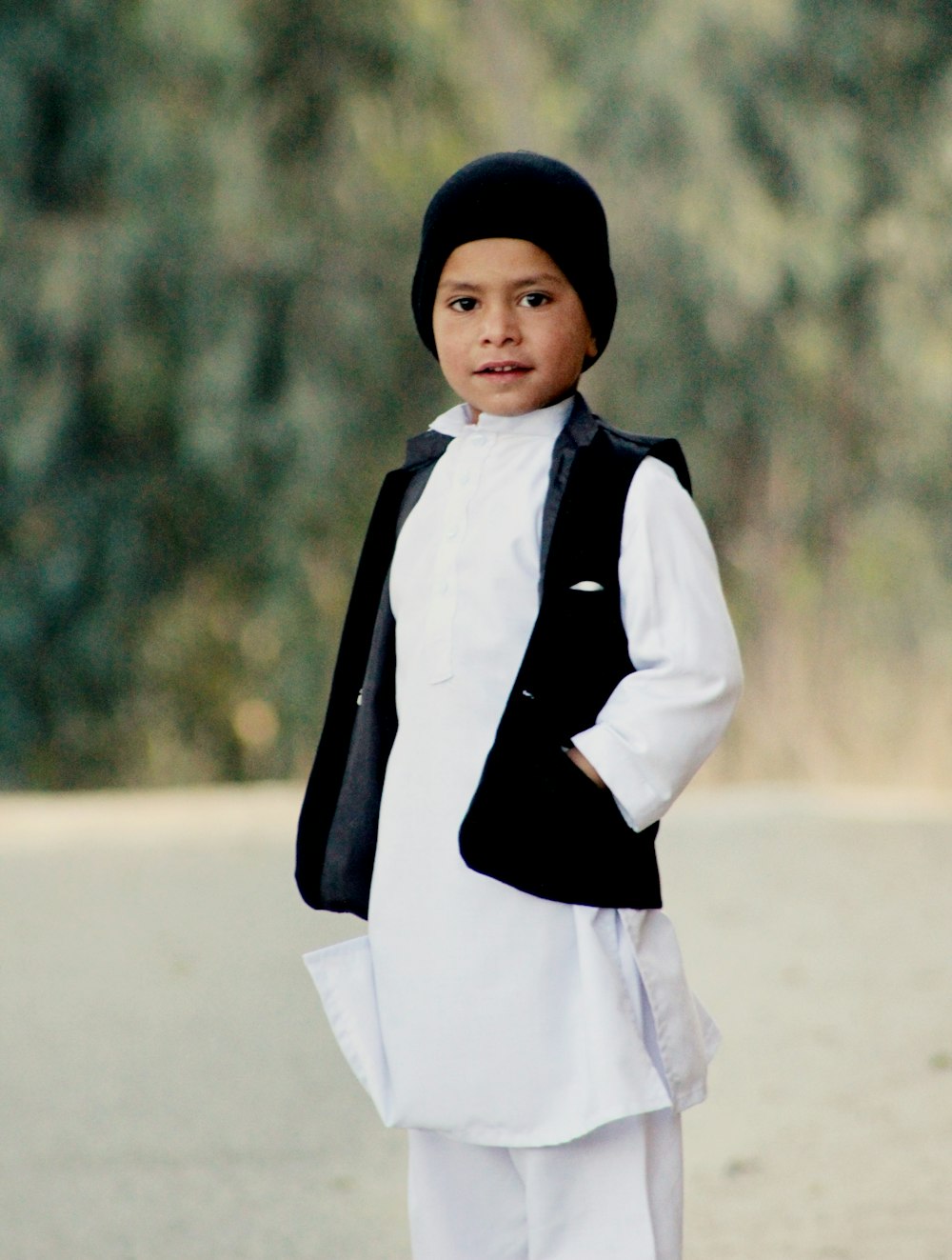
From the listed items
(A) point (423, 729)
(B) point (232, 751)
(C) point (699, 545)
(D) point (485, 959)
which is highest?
(C) point (699, 545)

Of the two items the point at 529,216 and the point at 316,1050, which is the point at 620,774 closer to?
the point at 529,216

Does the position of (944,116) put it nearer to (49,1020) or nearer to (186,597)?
(186,597)

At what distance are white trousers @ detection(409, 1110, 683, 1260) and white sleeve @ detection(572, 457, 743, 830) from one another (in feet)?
1.06

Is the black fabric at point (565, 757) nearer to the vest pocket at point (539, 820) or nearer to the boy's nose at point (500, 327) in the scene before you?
the vest pocket at point (539, 820)

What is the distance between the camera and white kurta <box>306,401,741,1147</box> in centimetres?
180

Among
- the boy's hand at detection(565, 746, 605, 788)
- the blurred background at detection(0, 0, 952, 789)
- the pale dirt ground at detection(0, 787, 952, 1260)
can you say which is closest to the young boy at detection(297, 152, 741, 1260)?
the boy's hand at detection(565, 746, 605, 788)

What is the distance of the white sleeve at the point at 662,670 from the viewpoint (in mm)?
1784

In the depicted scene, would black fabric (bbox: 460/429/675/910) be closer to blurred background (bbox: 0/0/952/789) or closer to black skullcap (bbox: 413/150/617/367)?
black skullcap (bbox: 413/150/617/367)

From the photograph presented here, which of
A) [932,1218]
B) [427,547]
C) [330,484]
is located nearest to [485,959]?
[427,547]

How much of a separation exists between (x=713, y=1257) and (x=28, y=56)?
27.5 ft

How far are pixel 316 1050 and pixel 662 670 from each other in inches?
97.8

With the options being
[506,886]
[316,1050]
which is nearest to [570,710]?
[506,886]

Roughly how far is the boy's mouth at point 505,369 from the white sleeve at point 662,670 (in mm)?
169

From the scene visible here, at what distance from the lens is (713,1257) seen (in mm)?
2811
